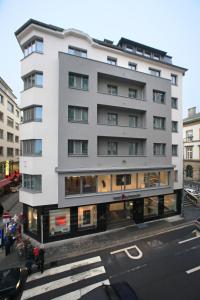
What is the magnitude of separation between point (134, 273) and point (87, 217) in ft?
23.5

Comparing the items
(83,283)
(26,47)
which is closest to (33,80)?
(26,47)

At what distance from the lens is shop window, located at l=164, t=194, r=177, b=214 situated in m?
21.7

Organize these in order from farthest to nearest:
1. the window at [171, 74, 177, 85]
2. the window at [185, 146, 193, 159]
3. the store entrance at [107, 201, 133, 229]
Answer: the window at [185, 146, 193, 159]
the window at [171, 74, 177, 85]
the store entrance at [107, 201, 133, 229]

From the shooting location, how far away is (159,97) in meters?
21.2

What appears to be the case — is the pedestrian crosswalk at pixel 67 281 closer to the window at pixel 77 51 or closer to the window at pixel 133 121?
the window at pixel 133 121

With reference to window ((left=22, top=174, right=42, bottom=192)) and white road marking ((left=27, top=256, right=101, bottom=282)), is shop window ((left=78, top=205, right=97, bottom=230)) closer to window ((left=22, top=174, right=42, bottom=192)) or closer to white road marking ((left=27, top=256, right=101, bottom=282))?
white road marking ((left=27, top=256, right=101, bottom=282))

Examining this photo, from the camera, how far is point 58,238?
15.5m

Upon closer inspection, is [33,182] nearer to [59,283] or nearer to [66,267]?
[66,267]

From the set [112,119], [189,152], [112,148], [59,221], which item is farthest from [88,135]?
[189,152]

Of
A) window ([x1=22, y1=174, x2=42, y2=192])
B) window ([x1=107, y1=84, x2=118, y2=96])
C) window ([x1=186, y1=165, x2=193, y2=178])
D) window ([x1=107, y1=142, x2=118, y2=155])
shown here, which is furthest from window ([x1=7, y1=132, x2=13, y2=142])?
window ([x1=186, y1=165, x2=193, y2=178])

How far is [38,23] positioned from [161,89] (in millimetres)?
15179

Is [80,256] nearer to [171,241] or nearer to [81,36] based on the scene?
[171,241]

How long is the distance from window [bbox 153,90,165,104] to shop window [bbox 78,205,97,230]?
1519 cm

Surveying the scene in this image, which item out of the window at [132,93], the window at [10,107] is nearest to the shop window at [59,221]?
the window at [132,93]
